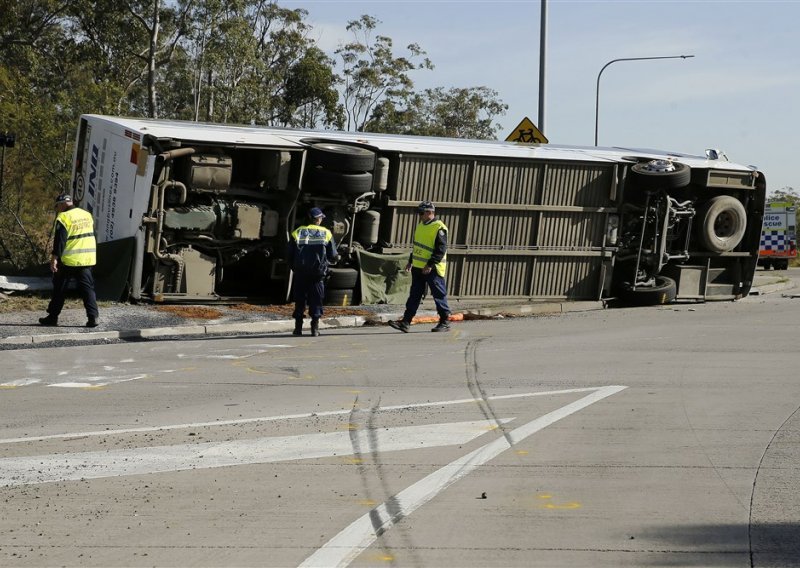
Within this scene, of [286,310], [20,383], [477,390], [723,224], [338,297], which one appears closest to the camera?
[477,390]

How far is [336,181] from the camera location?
17047mm

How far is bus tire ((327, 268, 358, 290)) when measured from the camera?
17.6 meters

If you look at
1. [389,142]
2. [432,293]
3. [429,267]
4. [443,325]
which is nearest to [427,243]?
[429,267]

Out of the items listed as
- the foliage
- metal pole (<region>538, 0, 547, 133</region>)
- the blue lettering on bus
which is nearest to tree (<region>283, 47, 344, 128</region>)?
the foliage

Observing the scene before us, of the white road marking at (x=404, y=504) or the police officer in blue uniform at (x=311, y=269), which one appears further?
the police officer in blue uniform at (x=311, y=269)

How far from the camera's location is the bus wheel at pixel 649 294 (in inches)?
800

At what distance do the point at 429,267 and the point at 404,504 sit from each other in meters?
9.38

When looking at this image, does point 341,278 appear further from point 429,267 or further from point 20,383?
point 20,383

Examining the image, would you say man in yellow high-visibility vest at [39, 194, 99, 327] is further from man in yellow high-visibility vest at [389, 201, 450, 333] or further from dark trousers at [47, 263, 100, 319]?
man in yellow high-visibility vest at [389, 201, 450, 333]

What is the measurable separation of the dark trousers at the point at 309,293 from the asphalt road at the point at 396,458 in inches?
66.9

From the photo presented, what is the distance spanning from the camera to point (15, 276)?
17.5 metres

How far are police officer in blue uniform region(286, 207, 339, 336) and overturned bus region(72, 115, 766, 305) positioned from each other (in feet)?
6.66

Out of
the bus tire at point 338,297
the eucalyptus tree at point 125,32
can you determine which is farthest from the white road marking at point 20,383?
the eucalyptus tree at point 125,32

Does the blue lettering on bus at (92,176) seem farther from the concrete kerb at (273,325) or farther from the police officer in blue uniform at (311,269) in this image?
the police officer in blue uniform at (311,269)
